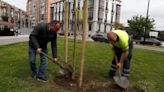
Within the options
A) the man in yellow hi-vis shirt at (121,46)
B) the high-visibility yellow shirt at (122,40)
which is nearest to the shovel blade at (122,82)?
the man in yellow hi-vis shirt at (121,46)

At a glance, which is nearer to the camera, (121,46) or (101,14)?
(121,46)

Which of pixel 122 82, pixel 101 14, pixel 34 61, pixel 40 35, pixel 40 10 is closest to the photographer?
pixel 40 35

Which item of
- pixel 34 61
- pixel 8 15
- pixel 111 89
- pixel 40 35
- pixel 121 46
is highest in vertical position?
pixel 8 15

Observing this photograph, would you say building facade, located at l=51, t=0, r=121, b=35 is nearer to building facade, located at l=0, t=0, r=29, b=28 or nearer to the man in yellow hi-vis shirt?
building facade, located at l=0, t=0, r=29, b=28

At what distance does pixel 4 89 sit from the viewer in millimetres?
5949

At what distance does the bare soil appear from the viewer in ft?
21.7

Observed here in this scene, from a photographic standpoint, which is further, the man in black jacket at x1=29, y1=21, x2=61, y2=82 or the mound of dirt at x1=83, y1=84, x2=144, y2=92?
the mound of dirt at x1=83, y1=84, x2=144, y2=92

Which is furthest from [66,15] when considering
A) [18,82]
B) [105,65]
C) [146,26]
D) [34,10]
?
[34,10]

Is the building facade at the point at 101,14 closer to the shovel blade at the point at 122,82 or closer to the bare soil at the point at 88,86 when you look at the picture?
the bare soil at the point at 88,86

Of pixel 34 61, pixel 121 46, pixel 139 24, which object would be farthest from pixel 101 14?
pixel 34 61

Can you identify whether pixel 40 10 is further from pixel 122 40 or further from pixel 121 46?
pixel 122 40

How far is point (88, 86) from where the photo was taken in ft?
22.3

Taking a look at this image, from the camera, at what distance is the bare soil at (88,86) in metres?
6.61

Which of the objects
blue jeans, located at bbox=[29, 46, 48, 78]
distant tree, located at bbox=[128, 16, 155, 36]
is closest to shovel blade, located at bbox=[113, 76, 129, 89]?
blue jeans, located at bbox=[29, 46, 48, 78]
